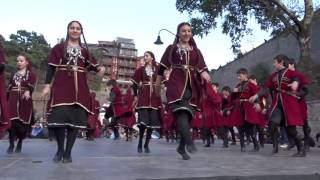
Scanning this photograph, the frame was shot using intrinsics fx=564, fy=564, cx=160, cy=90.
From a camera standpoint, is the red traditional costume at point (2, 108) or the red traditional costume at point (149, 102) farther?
the red traditional costume at point (149, 102)

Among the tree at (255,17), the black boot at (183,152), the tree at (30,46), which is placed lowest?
the black boot at (183,152)

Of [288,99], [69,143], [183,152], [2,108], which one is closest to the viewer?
[2,108]

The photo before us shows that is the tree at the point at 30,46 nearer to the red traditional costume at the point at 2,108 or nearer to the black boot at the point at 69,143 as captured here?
the black boot at the point at 69,143

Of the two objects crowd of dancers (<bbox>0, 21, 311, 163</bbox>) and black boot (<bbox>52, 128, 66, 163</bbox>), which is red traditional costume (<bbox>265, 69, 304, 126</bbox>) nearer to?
crowd of dancers (<bbox>0, 21, 311, 163</bbox>)

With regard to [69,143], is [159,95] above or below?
above

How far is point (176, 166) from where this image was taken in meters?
6.91

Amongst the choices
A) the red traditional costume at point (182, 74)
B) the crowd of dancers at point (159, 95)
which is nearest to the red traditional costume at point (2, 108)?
the crowd of dancers at point (159, 95)

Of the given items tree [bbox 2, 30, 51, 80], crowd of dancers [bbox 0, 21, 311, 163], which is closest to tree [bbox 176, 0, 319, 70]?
crowd of dancers [bbox 0, 21, 311, 163]

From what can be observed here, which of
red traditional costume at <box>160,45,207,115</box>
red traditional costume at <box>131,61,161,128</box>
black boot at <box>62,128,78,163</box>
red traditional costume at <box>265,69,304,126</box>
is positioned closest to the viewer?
black boot at <box>62,128,78,163</box>

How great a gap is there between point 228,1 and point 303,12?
11.0 ft

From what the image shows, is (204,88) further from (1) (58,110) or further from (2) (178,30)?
(1) (58,110)

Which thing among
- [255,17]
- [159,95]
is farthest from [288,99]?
[255,17]

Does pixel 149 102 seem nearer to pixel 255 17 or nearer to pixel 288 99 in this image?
pixel 288 99

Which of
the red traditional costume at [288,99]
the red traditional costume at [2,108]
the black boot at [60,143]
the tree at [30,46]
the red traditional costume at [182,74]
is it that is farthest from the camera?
the tree at [30,46]
